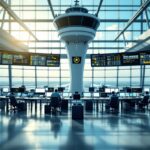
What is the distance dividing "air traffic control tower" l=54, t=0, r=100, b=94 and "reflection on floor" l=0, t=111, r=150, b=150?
7539mm

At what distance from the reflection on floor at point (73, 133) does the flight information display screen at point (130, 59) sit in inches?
163

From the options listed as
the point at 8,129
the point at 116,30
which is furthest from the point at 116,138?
the point at 116,30

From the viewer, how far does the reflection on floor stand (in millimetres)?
7953

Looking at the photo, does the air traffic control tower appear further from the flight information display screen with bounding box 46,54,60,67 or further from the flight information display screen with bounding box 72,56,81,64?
the flight information display screen with bounding box 46,54,60,67

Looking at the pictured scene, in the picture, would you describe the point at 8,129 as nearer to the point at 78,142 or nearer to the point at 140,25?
the point at 78,142

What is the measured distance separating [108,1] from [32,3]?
753cm

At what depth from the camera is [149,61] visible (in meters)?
15.8

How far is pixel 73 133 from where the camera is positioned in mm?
9672

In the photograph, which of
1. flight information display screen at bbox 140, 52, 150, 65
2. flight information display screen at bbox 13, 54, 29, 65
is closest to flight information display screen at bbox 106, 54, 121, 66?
flight information display screen at bbox 140, 52, 150, 65

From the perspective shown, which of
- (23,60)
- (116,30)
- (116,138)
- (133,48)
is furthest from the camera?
(116,30)

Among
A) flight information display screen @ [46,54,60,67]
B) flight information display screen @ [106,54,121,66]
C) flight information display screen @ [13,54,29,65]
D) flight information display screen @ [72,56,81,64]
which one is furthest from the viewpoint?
flight information display screen @ [72,56,81,64]

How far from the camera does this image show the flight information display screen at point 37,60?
17.5m

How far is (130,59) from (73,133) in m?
8.07

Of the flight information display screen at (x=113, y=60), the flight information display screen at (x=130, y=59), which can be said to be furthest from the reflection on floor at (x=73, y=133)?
the flight information display screen at (x=113, y=60)
